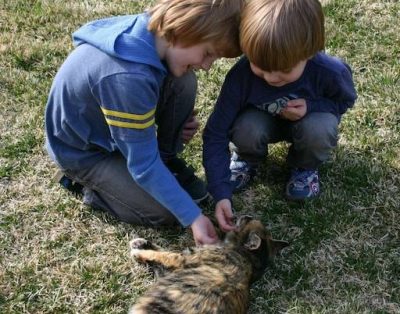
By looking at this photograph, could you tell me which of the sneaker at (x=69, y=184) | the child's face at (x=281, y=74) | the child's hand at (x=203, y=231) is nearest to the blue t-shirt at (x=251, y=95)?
the child's face at (x=281, y=74)

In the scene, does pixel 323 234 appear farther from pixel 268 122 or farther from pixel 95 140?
pixel 95 140

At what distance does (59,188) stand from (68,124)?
73cm

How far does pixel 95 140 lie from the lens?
3.46m

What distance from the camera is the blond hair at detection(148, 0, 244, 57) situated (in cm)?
287

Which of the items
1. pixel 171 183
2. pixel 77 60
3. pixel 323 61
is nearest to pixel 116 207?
pixel 171 183

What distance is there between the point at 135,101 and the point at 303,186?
4.62ft

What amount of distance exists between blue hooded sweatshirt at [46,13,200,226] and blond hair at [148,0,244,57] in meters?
0.12

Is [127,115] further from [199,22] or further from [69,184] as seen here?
[69,184]

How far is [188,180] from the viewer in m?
3.87

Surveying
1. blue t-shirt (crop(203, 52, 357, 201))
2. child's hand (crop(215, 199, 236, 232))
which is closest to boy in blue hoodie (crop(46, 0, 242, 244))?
child's hand (crop(215, 199, 236, 232))

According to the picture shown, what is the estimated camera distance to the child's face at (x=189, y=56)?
2996 millimetres

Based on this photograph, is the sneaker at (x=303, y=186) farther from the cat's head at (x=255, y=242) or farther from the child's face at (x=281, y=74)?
the child's face at (x=281, y=74)

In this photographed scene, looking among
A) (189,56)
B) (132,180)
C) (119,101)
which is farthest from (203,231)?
(189,56)

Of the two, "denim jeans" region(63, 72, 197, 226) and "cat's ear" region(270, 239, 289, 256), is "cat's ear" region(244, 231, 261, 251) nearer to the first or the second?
"cat's ear" region(270, 239, 289, 256)
